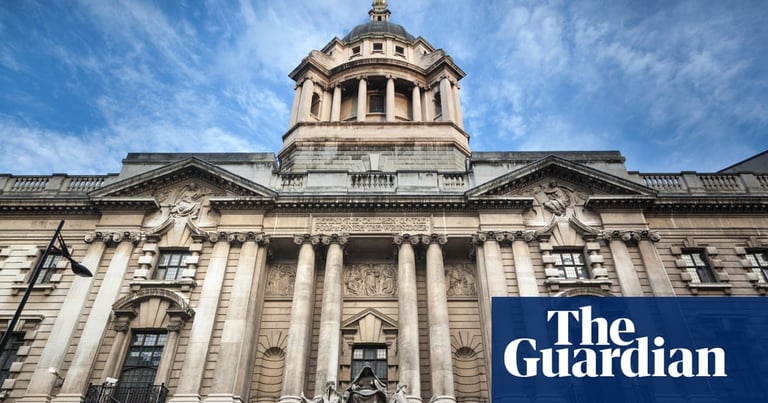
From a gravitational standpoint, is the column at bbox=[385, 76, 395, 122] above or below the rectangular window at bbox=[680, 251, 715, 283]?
above

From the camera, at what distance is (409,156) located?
93.4ft

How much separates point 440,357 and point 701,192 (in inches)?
588

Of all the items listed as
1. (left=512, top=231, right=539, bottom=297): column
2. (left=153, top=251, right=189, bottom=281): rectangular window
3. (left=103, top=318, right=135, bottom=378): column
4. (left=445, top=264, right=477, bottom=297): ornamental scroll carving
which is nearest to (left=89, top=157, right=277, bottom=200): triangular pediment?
(left=153, top=251, right=189, bottom=281): rectangular window

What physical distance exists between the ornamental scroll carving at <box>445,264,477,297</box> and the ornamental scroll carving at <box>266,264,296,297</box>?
6944mm

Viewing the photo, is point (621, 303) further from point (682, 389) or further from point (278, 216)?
point (278, 216)

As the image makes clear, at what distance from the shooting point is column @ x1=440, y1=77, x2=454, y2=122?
3135 cm

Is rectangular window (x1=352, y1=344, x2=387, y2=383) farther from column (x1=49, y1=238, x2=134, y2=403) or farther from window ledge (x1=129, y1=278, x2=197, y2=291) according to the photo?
column (x1=49, y1=238, x2=134, y2=403)

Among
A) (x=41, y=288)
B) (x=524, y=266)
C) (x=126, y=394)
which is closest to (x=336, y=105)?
(x=524, y=266)

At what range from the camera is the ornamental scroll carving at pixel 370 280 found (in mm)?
21484

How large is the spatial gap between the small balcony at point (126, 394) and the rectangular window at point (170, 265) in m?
4.71


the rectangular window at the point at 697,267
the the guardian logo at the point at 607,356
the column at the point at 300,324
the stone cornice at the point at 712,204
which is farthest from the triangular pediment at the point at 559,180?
the column at the point at 300,324

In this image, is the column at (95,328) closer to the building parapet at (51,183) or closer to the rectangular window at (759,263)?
the building parapet at (51,183)

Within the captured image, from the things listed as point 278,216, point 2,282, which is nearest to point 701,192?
point 278,216

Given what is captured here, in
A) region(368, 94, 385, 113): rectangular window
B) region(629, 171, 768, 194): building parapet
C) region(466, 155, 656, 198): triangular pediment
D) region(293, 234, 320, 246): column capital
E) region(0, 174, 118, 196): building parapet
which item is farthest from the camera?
region(368, 94, 385, 113): rectangular window
